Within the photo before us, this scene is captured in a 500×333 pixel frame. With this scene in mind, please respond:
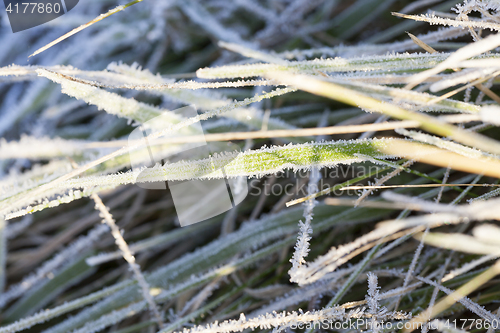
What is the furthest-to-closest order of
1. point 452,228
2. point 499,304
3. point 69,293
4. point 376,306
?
point 69,293
point 452,228
point 499,304
point 376,306

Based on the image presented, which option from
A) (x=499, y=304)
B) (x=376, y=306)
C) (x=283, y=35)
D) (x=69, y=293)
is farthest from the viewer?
(x=283, y=35)

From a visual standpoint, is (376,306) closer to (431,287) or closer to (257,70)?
(431,287)

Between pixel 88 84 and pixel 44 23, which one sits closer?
pixel 88 84

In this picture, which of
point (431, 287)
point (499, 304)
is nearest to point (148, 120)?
point (431, 287)

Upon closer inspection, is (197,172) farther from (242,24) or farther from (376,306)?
(242,24)

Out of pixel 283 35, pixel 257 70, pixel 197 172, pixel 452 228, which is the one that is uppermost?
pixel 283 35

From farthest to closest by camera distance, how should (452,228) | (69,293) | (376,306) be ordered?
1. (69,293)
2. (452,228)
3. (376,306)

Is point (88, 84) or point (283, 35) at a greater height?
point (283, 35)

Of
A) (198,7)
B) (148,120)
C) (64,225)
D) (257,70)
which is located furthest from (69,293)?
(198,7)

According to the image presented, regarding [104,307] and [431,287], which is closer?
[431,287]
